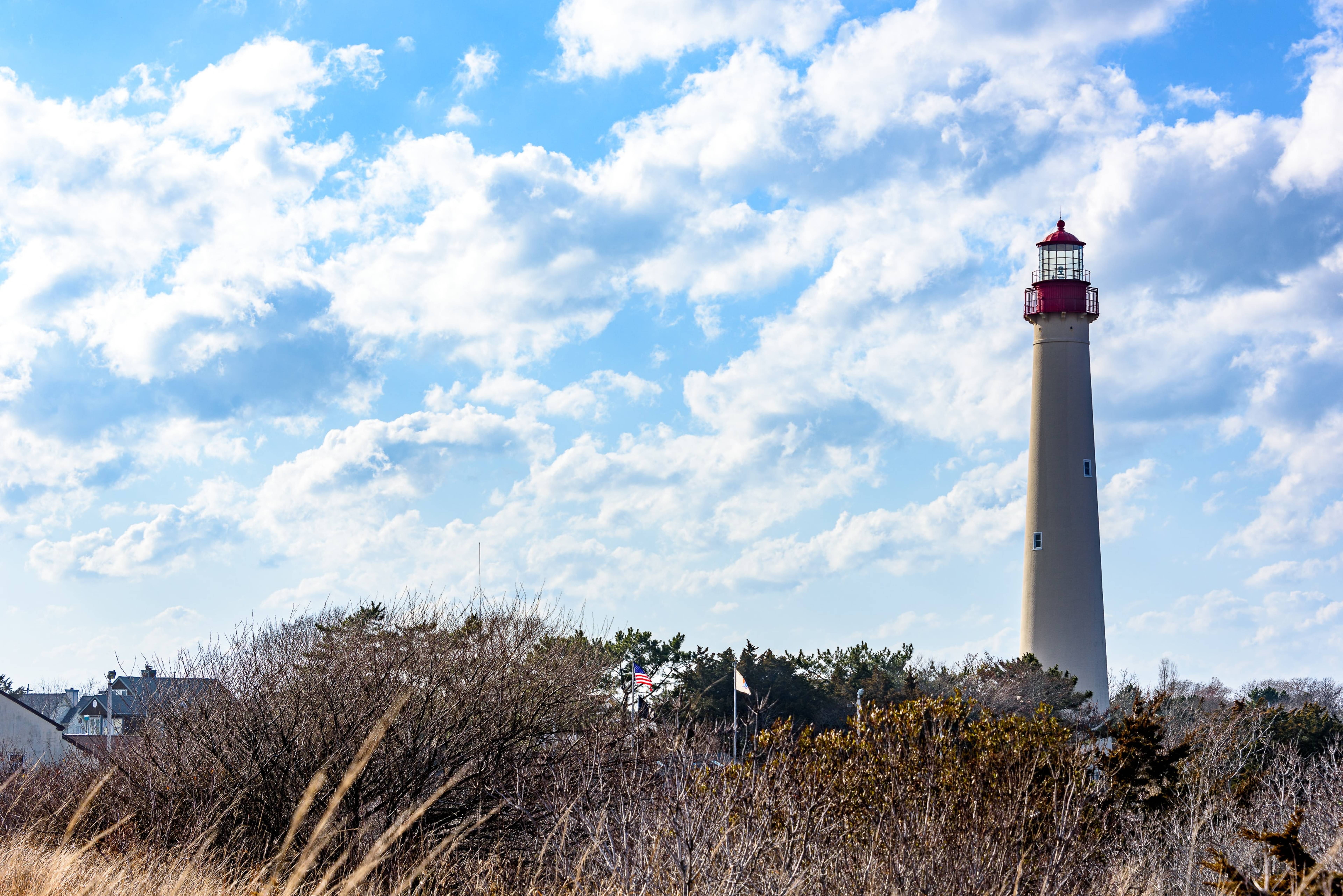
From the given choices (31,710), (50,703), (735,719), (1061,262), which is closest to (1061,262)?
(1061,262)

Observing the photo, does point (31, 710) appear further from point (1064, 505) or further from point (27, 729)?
point (1064, 505)

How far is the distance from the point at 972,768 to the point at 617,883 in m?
6.26

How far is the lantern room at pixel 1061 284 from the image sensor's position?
37938 millimetres

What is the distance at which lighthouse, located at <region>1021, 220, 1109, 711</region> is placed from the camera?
36.7 meters

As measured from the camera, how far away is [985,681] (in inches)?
1531

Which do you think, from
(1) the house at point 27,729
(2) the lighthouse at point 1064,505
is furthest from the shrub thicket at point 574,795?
(1) the house at point 27,729

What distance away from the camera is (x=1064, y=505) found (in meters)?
36.7

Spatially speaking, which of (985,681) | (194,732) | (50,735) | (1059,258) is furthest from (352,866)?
(50,735)

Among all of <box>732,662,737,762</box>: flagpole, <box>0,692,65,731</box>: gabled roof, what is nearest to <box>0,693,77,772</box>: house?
<box>0,692,65,731</box>: gabled roof

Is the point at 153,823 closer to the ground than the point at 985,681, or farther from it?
closer to the ground

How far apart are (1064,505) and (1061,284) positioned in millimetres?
7152

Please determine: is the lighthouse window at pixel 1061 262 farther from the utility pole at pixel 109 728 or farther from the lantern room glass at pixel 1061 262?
the utility pole at pixel 109 728

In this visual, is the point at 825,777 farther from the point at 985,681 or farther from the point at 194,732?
the point at 985,681

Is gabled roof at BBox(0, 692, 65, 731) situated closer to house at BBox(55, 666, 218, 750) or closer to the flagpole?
house at BBox(55, 666, 218, 750)
